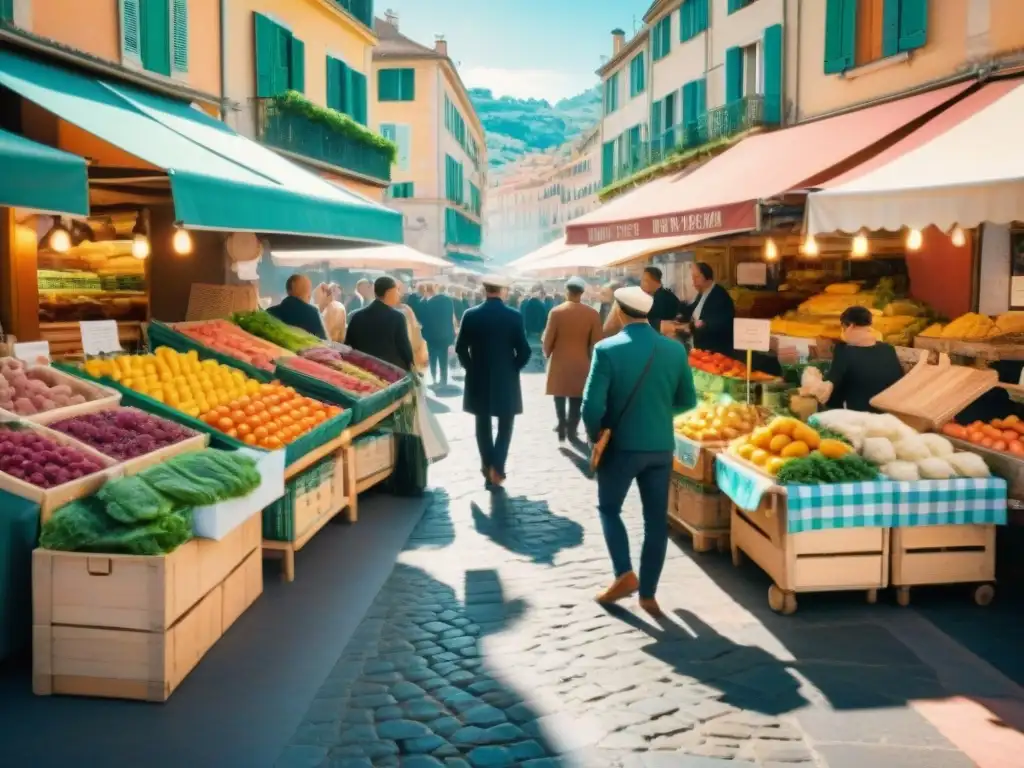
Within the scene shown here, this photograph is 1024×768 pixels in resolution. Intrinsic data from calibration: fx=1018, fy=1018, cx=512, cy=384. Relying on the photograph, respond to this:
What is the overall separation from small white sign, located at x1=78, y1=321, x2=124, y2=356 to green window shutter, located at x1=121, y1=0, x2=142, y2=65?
17.8 feet

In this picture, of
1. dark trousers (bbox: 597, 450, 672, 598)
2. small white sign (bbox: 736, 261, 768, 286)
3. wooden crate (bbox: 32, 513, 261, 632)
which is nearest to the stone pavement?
dark trousers (bbox: 597, 450, 672, 598)

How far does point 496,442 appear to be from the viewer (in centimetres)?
1020

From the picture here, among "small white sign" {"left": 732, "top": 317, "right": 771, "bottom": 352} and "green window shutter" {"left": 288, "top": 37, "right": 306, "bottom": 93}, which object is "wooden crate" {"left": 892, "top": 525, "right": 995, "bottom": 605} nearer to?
"small white sign" {"left": 732, "top": 317, "right": 771, "bottom": 352}

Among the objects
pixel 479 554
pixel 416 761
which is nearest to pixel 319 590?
pixel 479 554

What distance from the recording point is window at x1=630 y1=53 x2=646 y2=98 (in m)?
31.9

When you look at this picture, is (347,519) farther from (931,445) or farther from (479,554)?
(931,445)

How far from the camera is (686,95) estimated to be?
2391cm

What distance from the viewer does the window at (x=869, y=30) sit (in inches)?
480

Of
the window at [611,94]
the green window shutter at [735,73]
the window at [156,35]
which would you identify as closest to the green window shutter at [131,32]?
the window at [156,35]

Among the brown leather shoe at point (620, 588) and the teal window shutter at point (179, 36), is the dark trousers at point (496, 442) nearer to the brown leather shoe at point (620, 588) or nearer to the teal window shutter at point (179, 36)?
the brown leather shoe at point (620, 588)

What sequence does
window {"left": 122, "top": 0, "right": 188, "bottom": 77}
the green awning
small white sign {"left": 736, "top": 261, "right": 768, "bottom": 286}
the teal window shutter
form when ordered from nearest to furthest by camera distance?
1. the green awning
2. window {"left": 122, "top": 0, "right": 188, "bottom": 77}
3. the teal window shutter
4. small white sign {"left": 736, "top": 261, "right": 768, "bottom": 286}

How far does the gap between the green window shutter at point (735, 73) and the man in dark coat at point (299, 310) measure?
→ 1220cm

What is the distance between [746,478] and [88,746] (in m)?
4.17

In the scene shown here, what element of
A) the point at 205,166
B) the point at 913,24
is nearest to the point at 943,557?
the point at 205,166
